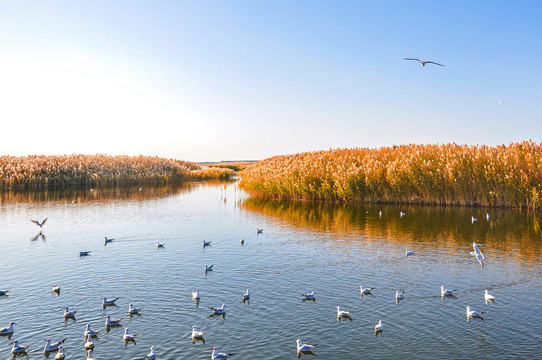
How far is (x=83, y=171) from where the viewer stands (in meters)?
79.0

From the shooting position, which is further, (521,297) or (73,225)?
(73,225)

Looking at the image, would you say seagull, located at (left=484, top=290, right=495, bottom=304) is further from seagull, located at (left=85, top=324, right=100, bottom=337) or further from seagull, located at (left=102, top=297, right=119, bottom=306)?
seagull, located at (left=102, top=297, right=119, bottom=306)

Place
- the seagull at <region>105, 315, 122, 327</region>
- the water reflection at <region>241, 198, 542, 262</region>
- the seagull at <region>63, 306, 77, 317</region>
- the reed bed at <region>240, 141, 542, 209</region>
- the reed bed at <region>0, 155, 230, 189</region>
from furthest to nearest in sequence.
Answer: the reed bed at <region>0, 155, 230, 189</region> < the reed bed at <region>240, 141, 542, 209</region> < the water reflection at <region>241, 198, 542, 262</region> < the seagull at <region>63, 306, 77, 317</region> < the seagull at <region>105, 315, 122, 327</region>

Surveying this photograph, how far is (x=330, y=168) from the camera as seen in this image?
49812 mm

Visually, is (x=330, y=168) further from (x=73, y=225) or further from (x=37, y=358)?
(x=37, y=358)

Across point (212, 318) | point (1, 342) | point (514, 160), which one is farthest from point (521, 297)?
point (514, 160)

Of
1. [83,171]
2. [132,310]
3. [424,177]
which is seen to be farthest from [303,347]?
[83,171]

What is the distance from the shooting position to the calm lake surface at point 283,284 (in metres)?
12.8

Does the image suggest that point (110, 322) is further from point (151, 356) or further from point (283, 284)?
point (283, 284)

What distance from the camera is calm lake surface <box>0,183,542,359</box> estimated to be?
12.8 meters

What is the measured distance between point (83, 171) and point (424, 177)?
2419 inches

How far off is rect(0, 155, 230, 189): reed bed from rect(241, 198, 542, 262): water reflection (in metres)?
46.7

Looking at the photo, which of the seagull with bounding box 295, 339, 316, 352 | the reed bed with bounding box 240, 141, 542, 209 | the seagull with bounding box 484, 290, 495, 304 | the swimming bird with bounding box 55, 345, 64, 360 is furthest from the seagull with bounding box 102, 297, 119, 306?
the reed bed with bounding box 240, 141, 542, 209

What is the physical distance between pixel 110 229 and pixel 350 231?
17.8m
